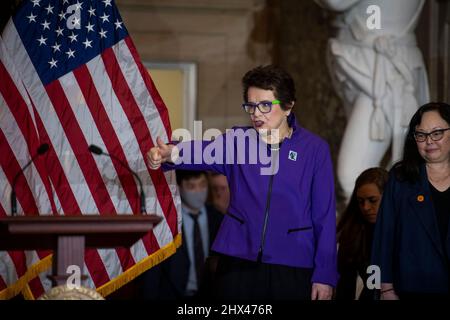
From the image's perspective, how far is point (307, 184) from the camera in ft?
16.3

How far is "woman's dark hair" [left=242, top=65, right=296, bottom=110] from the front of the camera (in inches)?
195

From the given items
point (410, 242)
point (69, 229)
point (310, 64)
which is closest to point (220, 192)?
point (310, 64)

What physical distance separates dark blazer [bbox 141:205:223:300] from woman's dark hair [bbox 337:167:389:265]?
3.98 feet

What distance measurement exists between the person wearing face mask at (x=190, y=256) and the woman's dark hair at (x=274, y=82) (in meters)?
1.78

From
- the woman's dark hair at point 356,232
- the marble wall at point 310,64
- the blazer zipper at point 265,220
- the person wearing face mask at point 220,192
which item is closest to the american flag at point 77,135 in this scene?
→ the woman's dark hair at point 356,232

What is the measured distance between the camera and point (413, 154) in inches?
201

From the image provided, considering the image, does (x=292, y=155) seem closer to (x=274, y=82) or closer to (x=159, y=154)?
(x=274, y=82)

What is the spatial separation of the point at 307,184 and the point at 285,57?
462 cm

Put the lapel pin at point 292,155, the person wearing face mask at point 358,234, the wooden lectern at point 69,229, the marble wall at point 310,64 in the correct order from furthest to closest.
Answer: the marble wall at point 310,64
the person wearing face mask at point 358,234
the lapel pin at point 292,155
the wooden lectern at point 69,229

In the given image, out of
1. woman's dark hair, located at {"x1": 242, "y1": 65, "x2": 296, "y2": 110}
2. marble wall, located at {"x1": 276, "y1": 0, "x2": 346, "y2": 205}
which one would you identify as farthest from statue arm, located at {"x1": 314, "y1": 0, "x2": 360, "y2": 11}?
woman's dark hair, located at {"x1": 242, "y1": 65, "x2": 296, "y2": 110}

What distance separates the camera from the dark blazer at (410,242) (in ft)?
16.1

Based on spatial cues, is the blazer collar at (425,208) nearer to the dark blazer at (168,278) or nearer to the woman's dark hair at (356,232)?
the woman's dark hair at (356,232)

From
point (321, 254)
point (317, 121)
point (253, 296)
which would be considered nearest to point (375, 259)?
point (321, 254)

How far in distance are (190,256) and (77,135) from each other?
4.94ft
